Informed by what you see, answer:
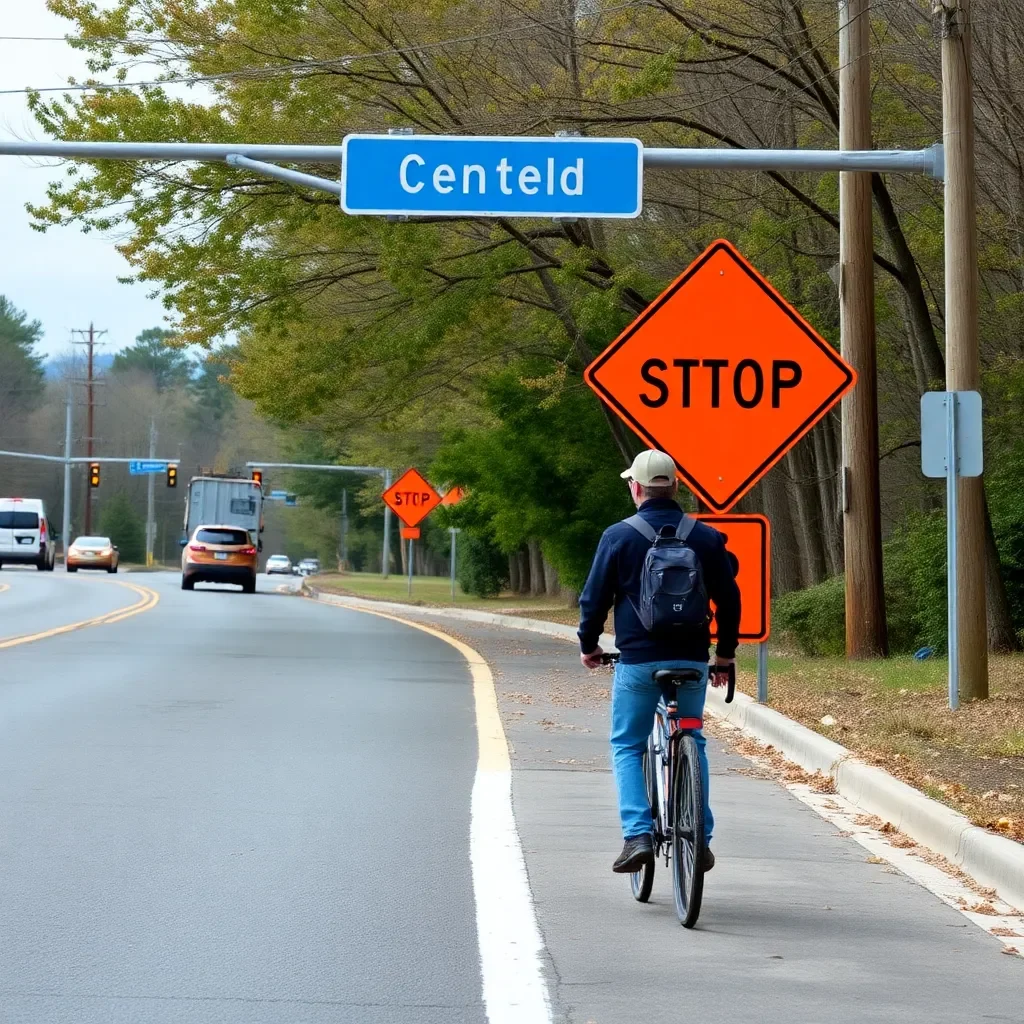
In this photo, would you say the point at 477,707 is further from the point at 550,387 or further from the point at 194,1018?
the point at 550,387

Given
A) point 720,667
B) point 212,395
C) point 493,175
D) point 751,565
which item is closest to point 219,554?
point 493,175

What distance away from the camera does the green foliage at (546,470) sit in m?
34.7

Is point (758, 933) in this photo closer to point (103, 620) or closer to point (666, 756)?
point (666, 756)

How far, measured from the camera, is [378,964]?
6195 millimetres

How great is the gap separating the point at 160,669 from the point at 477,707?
4844 mm

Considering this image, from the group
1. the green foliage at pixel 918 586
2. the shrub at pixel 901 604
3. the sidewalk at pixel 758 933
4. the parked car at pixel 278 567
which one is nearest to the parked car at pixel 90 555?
the parked car at pixel 278 567

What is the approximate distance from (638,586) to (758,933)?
4.74 ft

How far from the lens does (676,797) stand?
23.2 ft

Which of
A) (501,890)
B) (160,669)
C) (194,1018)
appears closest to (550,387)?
(160,669)

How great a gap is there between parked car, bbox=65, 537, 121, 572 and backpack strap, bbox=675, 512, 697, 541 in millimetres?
67176

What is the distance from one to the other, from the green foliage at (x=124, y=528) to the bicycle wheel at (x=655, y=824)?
383 ft

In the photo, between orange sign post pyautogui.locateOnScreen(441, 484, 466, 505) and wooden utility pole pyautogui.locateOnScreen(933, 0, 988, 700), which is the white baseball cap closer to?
wooden utility pole pyautogui.locateOnScreen(933, 0, 988, 700)

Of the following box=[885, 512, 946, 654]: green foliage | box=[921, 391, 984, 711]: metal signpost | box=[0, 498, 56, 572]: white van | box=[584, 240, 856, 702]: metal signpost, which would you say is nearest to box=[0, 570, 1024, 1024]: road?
box=[584, 240, 856, 702]: metal signpost

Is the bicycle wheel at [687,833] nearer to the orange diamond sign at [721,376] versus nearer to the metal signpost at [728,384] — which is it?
the metal signpost at [728,384]
